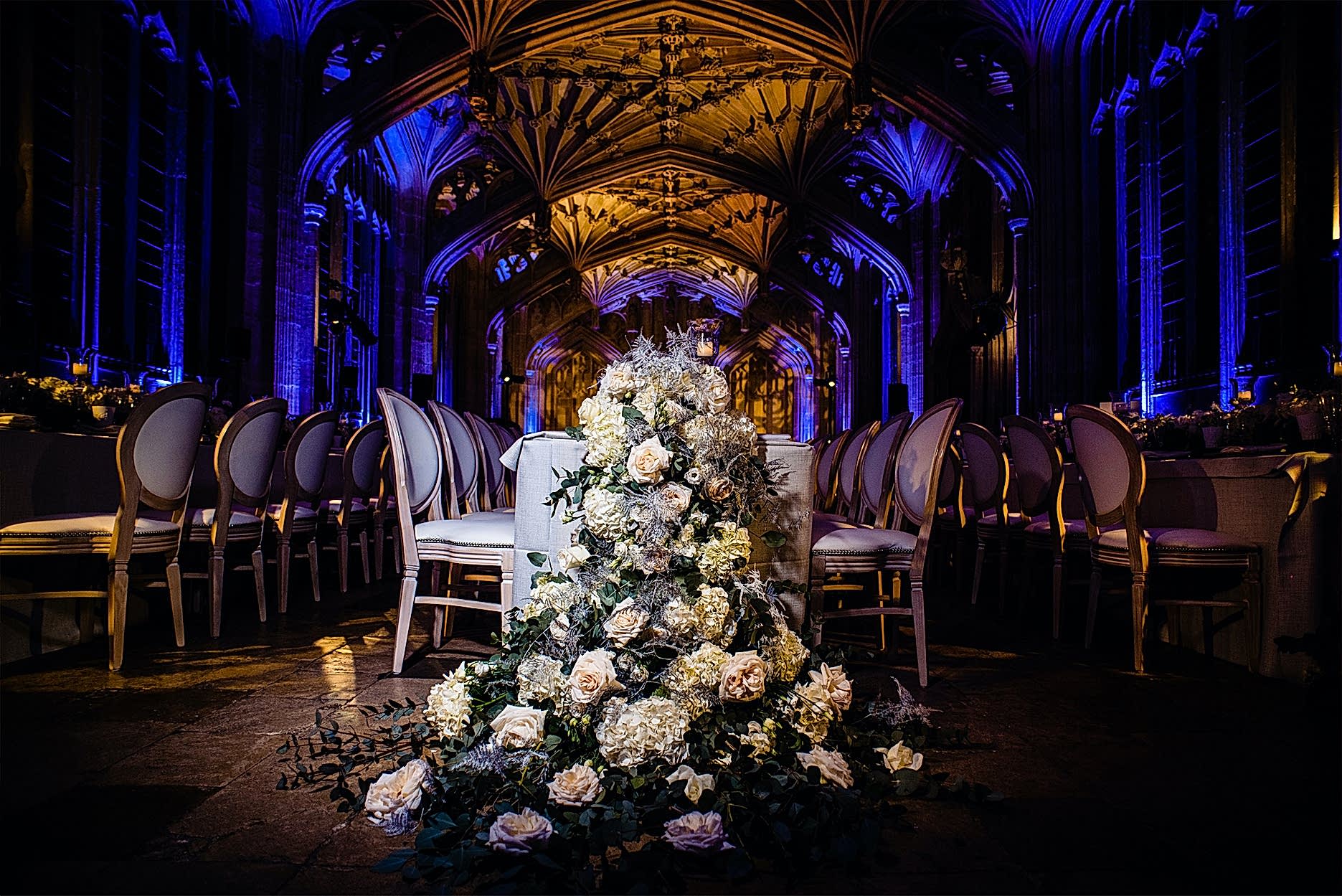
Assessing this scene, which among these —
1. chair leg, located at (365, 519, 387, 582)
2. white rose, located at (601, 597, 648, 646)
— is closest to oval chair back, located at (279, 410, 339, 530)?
chair leg, located at (365, 519, 387, 582)

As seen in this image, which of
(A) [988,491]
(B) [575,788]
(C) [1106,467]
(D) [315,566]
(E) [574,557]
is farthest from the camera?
(A) [988,491]

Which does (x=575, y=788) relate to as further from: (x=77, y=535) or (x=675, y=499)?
(x=77, y=535)

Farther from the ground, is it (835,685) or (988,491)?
(988,491)

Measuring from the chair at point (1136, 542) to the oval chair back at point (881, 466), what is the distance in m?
0.77

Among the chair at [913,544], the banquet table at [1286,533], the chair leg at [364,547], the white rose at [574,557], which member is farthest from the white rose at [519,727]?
the chair leg at [364,547]

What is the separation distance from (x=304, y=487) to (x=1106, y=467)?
13.4 feet

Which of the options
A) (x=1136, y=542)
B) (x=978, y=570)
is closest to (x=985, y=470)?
(x=978, y=570)

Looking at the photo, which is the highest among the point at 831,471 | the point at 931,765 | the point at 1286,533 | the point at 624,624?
the point at 831,471

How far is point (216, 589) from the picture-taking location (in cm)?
365

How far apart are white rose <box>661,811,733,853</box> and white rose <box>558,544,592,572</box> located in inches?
26.8

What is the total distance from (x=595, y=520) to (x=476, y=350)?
706 inches

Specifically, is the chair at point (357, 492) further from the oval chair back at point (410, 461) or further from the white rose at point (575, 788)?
the white rose at point (575, 788)

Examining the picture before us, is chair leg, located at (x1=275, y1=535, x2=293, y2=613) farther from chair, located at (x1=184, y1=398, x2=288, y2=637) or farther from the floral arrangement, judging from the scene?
the floral arrangement

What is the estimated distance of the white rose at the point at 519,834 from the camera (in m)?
1.53
